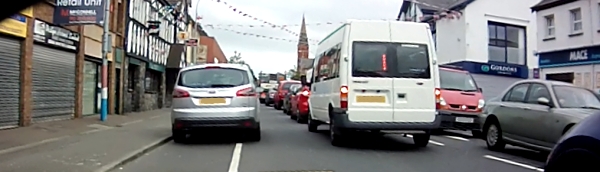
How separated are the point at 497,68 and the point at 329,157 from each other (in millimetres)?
26700

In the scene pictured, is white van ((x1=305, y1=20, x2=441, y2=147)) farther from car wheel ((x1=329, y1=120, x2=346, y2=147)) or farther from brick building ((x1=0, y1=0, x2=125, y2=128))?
brick building ((x1=0, y1=0, x2=125, y2=128))

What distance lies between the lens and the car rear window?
42.1 ft

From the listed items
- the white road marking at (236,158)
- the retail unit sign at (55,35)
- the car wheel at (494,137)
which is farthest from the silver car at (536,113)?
the retail unit sign at (55,35)

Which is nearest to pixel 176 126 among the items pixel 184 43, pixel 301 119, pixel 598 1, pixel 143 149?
pixel 143 149

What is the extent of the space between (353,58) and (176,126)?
3700 millimetres

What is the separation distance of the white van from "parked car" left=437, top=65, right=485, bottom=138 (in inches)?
148

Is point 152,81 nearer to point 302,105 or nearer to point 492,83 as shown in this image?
point 302,105

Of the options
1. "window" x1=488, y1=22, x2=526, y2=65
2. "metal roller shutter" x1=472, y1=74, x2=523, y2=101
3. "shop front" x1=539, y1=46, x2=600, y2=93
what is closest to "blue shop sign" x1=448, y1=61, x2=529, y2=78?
"metal roller shutter" x1=472, y1=74, x2=523, y2=101

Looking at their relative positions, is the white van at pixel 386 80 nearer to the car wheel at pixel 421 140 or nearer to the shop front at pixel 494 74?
the car wheel at pixel 421 140

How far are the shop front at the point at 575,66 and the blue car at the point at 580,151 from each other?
22.1m

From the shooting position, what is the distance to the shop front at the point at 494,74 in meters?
34.5

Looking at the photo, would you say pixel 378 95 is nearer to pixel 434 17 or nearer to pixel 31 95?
pixel 31 95

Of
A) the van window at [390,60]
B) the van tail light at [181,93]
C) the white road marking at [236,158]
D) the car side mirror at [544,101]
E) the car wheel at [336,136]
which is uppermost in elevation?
the van window at [390,60]

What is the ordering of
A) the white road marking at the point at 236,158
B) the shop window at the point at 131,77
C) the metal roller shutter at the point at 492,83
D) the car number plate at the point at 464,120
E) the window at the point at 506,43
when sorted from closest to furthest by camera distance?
the white road marking at the point at 236,158 < the car number plate at the point at 464,120 < the shop window at the point at 131,77 < the metal roller shutter at the point at 492,83 < the window at the point at 506,43
